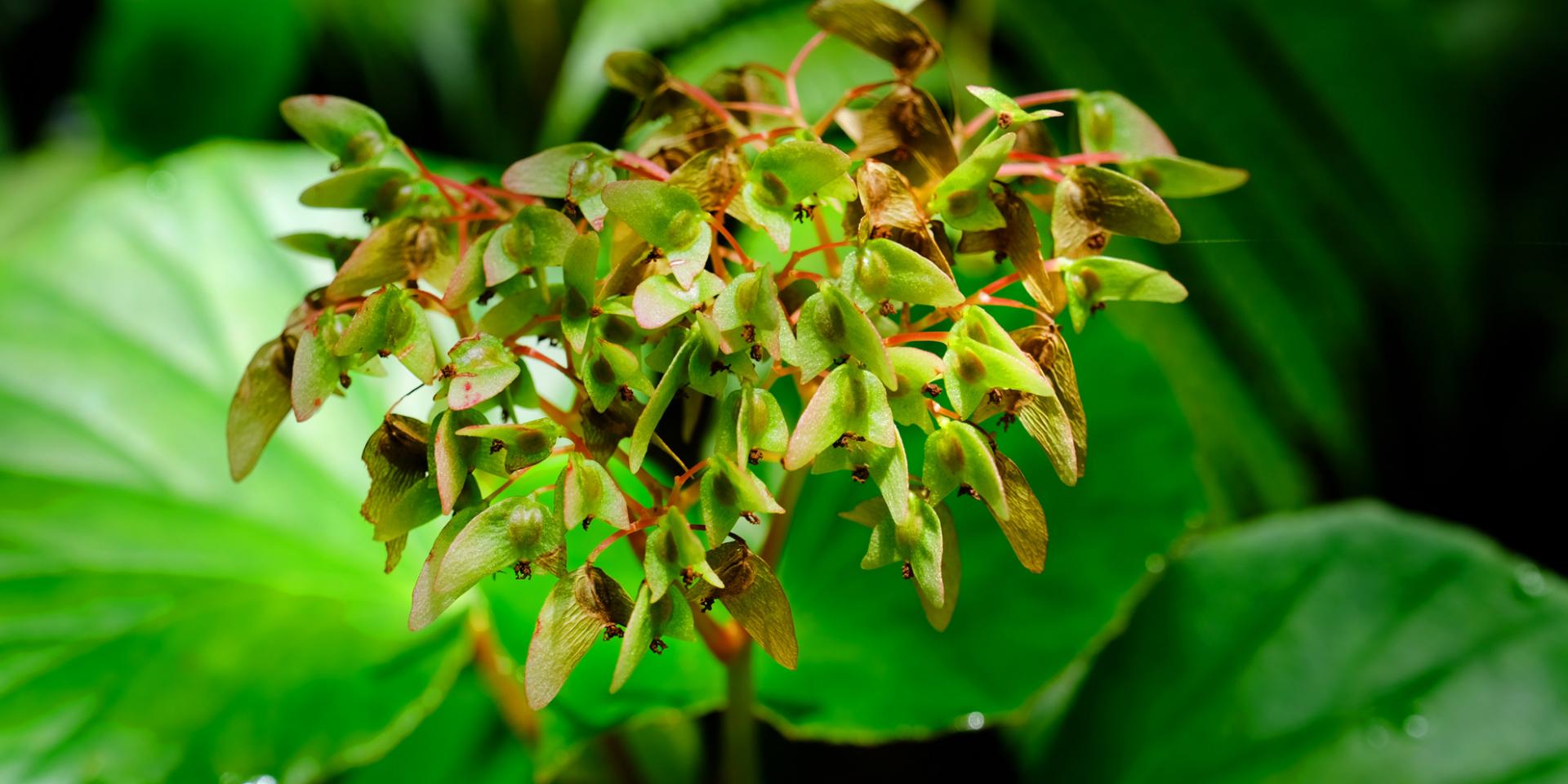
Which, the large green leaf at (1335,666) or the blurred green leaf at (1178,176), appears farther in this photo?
the large green leaf at (1335,666)

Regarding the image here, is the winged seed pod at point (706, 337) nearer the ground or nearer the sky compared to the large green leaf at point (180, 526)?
nearer the sky

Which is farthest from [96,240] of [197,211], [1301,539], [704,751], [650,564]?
[1301,539]

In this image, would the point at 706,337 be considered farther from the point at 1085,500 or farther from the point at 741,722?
the point at 1085,500

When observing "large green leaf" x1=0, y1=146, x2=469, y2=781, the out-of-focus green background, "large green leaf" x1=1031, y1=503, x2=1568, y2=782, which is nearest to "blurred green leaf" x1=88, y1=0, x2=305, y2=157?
the out-of-focus green background

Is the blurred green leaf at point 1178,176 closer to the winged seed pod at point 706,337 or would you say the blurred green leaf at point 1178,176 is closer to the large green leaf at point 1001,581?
the winged seed pod at point 706,337

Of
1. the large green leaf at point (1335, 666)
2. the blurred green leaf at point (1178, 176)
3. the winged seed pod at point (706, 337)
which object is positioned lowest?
the large green leaf at point (1335, 666)

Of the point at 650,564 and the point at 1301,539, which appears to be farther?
the point at 1301,539

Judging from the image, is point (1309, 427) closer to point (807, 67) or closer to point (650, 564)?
point (807, 67)

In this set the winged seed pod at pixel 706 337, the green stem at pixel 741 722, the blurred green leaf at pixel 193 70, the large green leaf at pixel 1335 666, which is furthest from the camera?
the blurred green leaf at pixel 193 70

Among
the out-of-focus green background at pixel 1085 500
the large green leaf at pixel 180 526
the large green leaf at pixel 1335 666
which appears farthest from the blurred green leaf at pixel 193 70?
the large green leaf at pixel 1335 666
